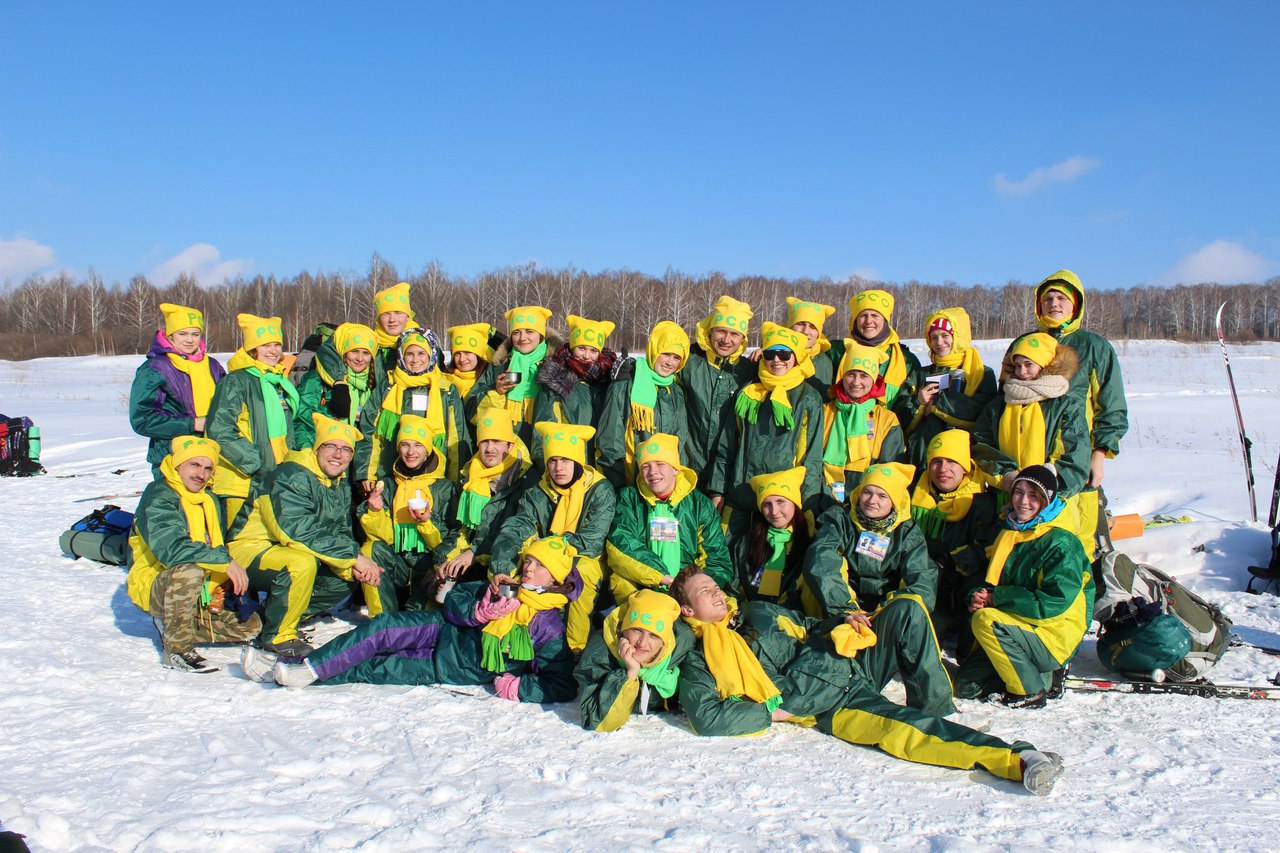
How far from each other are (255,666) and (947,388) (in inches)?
167

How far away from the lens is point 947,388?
5582mm

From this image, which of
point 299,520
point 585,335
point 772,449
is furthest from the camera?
point 585,335

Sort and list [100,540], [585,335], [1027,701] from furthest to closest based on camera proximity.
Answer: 1. [100,540]
2. [585,335]
3. [1027,701]

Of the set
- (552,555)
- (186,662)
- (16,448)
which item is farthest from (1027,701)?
(16,448)

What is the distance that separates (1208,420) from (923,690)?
46.2ft

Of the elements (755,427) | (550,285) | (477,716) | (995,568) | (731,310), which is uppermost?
(550,285)

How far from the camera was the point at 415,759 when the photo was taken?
3.69m

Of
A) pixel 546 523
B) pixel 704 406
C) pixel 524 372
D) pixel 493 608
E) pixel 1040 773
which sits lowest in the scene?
pixel 1040 773

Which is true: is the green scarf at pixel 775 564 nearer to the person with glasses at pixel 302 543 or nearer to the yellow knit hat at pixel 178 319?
the person with glasses at pixel 302 543

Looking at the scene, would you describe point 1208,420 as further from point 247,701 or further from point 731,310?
point 247,701

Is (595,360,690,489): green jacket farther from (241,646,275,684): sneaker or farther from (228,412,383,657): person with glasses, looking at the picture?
(241,646,275,684): sneaker

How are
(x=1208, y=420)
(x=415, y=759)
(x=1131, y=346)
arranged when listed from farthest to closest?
(x=1131, y=346) → (x=1208, y=420) → (x=415, y=759)

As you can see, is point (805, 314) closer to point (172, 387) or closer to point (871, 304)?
point (871, 304)

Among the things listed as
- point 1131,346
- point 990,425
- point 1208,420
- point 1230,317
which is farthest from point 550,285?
point 990,425
